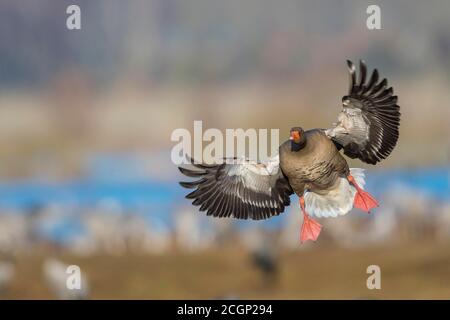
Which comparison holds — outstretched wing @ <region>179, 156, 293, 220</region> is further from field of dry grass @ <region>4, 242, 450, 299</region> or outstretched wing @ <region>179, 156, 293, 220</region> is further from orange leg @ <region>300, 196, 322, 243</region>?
field of dry grass @ <region>4, 242, 450, 299</region>

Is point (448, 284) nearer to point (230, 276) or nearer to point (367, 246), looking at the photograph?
point (367, 246)

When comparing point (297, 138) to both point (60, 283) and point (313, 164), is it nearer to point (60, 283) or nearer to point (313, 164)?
point (313, 164)

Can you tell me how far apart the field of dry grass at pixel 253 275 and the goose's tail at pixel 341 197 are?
6.81 meters

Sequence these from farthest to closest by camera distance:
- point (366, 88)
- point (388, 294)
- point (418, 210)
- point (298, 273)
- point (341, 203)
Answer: point (418, 210) < point (298, 273) < point (388, 294) < point (341, 203) < point (366, 88)

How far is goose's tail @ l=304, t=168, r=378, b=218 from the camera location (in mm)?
5719

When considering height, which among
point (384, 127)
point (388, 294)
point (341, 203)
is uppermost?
point (384, 127)

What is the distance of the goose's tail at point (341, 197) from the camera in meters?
5.72

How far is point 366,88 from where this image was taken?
203 inches

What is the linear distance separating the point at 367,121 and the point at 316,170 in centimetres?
55

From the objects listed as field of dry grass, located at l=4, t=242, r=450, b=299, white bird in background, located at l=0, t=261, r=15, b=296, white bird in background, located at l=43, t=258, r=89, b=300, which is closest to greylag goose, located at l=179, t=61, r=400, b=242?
white bird in background, located at l=43, t=258, r=89, b=300

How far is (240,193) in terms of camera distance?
5824mm

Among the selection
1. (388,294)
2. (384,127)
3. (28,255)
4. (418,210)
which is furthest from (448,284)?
(384,127)

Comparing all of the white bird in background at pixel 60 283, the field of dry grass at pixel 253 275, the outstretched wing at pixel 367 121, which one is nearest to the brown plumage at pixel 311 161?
the outstretched wing at pixel 367 121

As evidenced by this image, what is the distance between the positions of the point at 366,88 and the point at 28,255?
965 centimetres
